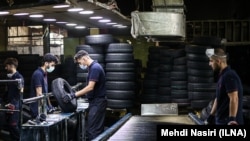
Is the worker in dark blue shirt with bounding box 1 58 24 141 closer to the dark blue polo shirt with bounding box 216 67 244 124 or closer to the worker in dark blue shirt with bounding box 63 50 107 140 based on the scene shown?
the worker in dark blue shirt with bounding box 63 50 107 140

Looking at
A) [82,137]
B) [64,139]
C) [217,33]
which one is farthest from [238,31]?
[64,139]

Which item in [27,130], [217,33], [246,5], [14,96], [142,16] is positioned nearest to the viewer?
[27,130]

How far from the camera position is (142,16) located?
20.5 ft

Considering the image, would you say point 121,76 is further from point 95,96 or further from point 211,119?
point 211,119

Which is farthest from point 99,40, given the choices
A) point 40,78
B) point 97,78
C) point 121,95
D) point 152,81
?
point 97,78

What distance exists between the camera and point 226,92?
14.8ft

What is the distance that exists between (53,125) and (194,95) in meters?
4.80

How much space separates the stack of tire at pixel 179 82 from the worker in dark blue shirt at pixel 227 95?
4.33 meters

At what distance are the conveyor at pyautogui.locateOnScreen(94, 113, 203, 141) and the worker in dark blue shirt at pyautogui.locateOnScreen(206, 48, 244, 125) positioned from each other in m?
0.88

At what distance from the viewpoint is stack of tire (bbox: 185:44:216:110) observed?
8.74 metres

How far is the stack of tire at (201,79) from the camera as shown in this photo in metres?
8.74

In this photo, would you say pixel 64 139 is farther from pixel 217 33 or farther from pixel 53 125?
pixel 217 33

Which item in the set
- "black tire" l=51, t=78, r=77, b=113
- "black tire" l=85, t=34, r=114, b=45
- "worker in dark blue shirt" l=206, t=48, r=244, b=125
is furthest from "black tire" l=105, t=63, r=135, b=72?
"worker in dark blue shirt" l=206, t=48, r=244, b=125

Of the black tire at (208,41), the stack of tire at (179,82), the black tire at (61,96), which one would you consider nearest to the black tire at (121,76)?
the stack of tire at (179,82)
